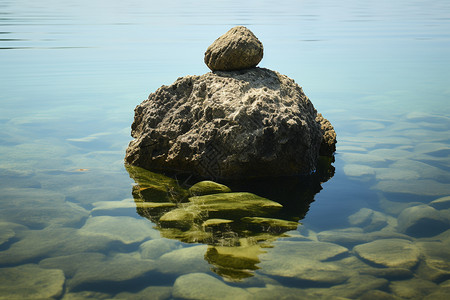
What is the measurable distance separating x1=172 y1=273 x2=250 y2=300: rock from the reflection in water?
11cm

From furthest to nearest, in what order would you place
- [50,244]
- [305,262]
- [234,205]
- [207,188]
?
1. [207,188]
2. [234,205]
3. [50,244]
4. [305,262]

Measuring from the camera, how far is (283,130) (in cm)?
446

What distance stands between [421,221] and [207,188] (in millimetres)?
1799

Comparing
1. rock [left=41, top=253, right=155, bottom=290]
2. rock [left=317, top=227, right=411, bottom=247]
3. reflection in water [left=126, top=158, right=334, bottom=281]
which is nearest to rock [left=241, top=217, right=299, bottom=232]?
reflection in water [left=126, top=158, right=334, bottom=281]

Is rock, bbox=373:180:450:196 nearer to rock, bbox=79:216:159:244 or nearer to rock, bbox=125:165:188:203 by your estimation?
Answer: rock, bbox=125:165:188:203

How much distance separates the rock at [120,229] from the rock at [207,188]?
2.38 feet

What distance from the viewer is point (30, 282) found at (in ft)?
8.64

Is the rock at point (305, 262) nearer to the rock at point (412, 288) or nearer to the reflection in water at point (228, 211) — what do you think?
the reflection in water at point (228, 211)

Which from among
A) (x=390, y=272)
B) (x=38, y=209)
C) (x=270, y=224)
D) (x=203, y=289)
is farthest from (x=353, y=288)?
(x=38, y=209)

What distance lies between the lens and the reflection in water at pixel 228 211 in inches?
119

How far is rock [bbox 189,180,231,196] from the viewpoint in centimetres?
412

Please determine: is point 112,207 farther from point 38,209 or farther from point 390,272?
point 390,272

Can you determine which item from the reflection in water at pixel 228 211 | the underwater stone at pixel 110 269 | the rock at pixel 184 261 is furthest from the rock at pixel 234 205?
the underwater stone at pixel 110 269

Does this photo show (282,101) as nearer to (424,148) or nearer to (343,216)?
(343,216)
